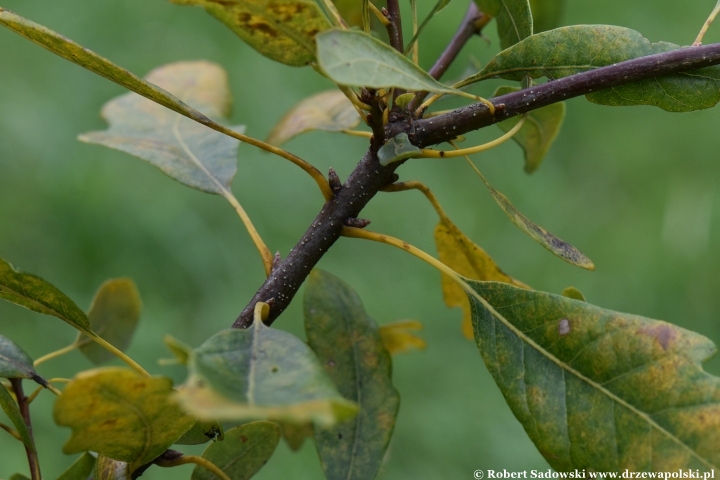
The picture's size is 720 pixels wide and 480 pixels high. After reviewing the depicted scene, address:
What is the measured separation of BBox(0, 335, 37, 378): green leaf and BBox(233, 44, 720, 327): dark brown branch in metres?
0.23

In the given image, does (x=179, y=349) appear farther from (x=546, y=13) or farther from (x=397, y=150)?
(x=546, y=13)

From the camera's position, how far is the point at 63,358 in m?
Result: 2.59

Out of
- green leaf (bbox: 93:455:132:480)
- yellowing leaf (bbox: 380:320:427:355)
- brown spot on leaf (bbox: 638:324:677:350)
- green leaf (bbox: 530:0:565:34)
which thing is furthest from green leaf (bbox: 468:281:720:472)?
green leaf (bbox: 530:0:565:34)

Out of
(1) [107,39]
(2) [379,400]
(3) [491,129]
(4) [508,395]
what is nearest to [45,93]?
(1) [107,39]

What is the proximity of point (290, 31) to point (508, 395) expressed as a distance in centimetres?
44

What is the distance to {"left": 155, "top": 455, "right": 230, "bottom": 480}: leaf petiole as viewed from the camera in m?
0.78

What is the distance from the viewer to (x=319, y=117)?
3.94ft

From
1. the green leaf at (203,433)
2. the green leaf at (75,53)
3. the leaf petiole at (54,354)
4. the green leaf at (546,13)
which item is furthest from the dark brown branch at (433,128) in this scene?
the green leaf at (546,13)

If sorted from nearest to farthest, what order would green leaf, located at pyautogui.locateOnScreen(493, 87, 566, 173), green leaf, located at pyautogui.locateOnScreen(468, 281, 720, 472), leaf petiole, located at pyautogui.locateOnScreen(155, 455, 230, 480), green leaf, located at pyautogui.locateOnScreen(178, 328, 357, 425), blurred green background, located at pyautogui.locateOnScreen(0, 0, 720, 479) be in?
green leaf, located at pyautogui.locateOnScreen(178, 328, 357, 425) → green leaf, located at pyautogui.locateOnScreen(468, 281, 720, 472) → leaf petiole, located at pyautogui.locateOnScreen(155, 455, 230, 480) → green leaf, located at pyautogui.locateOnScreen(493, 87, 566, 173) → blurred green background, located at pyautogui.locateOnScreen(0, 0, 720, 479)

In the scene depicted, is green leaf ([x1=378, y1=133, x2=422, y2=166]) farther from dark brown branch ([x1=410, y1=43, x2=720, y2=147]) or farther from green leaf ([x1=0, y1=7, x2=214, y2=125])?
green leaf ([x1=0, y1=7, x2=214, y2=125])

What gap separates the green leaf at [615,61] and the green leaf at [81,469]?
0.64 m

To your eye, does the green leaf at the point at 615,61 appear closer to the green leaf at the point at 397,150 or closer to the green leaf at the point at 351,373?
the green leaf at the point at 397,150

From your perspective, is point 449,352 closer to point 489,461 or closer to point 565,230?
point 489,461

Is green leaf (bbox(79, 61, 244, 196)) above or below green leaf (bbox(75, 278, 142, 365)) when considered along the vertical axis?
above
